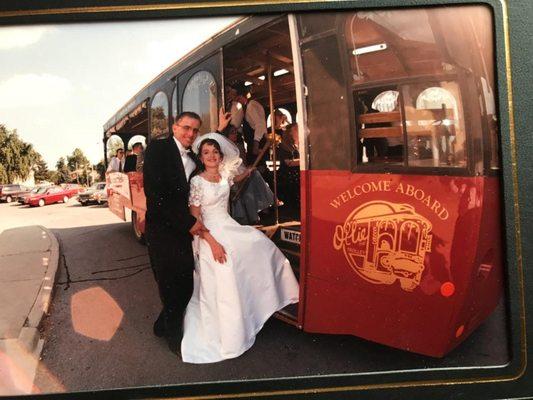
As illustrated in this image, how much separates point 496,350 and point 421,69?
1484mm

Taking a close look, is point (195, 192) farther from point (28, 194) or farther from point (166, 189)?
point (28, 194)

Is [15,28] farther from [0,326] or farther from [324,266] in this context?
[324,266]

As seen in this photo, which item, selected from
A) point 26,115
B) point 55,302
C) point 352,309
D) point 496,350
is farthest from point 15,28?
point 496,350

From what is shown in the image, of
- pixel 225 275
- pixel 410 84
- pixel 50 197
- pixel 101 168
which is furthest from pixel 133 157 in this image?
pixel 410 84

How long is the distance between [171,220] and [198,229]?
193 mm

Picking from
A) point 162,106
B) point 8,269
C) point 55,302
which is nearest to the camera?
point 8,269

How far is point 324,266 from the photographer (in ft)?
6.13

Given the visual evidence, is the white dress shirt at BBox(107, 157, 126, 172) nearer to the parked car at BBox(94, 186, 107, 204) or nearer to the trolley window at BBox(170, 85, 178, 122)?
the parked car at BBox(94, 186, 107, 204)

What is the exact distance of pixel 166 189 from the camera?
183 centimetres

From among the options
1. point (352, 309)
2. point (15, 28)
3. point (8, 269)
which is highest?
point (15, 28)

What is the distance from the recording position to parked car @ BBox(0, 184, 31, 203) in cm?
169

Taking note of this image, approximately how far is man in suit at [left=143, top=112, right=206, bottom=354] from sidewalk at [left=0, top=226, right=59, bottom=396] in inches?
21.7

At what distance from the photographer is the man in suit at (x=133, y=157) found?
1762mm

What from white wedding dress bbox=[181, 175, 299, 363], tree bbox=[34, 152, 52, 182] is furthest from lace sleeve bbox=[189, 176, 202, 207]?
tree bbox=[34, 152, 52, 182]
